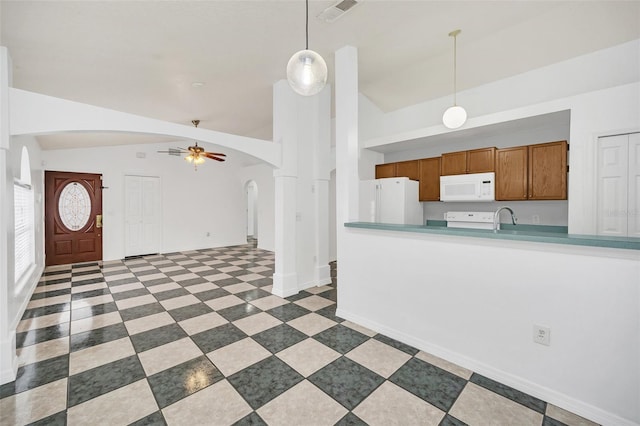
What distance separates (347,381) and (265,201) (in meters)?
6.50

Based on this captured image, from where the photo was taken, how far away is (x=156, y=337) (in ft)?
8.77

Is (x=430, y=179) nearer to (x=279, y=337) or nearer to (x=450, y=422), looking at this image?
(x=279, y=337)

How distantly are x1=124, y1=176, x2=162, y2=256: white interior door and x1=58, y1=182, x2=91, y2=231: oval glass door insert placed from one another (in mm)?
754

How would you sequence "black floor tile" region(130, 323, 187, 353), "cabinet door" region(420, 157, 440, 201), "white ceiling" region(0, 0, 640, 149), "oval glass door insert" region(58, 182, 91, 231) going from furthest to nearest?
1. "oval glass door insert" region(58, 182, 91, 231)
2. "cabinet door" region(420, 157, 440, 201)
3. "black floor tile" region(130, 323, 187, 353)
4. "white ceiling" region(0, 0, 640, 149)

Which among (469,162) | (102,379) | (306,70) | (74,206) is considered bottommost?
(102,379)

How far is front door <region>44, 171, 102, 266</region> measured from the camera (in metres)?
5.62

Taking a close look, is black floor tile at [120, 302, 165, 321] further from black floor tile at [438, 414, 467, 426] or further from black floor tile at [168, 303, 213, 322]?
black floor tile at [438, 414, 467, 426]

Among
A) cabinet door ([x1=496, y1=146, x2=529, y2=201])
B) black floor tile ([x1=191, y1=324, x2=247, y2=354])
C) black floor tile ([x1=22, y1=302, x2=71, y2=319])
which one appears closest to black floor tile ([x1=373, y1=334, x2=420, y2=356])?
A: black floor tile ([x1=191, y1=324, x2=247, y2=354])

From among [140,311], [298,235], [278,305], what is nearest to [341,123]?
[298,235]

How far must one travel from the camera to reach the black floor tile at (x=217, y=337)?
2506mm

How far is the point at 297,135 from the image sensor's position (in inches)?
160

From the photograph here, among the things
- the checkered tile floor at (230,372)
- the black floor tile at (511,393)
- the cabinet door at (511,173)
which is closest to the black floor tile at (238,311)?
the checkered tile floor at (230,372)

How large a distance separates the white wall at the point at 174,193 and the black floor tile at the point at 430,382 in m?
7.04

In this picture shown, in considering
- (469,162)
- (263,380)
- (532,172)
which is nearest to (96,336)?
(263,380)
